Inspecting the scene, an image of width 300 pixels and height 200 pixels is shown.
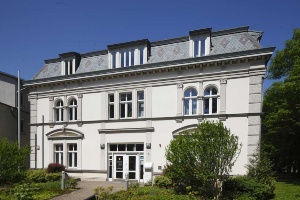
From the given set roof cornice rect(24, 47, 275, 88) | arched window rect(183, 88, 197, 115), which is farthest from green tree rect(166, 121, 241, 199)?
roof cornice rect(24, 47, 275, 88)

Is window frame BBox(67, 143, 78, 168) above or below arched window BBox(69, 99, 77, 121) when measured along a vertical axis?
below

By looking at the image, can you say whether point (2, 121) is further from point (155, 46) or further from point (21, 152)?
point (155, 46)

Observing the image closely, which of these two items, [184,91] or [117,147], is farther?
[117,147]

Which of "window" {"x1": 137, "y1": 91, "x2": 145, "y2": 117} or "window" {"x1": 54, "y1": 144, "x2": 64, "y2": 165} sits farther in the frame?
"window" {"x1": 54, "y1": 144, "x2": 64, "y2": 165}

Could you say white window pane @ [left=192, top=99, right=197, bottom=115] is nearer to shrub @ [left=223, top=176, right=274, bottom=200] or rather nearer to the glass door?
shrub @ [left=223, top=176, right=274, bottom=200]

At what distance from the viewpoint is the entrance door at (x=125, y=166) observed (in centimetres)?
1961

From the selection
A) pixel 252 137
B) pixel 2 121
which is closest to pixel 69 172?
pixel 2 121

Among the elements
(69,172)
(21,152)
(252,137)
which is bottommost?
(69,172)

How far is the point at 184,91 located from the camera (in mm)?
18531

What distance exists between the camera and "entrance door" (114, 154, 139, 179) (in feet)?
64.3

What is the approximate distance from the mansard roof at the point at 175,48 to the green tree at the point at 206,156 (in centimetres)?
696

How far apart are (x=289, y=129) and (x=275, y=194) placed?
10.1 metres

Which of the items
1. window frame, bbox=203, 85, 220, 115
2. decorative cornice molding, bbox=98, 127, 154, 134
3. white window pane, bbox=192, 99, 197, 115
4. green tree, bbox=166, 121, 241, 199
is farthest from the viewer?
decorative cornice molding, bbox=98, 127, 154, 134

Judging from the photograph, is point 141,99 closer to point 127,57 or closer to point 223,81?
point 127,57
